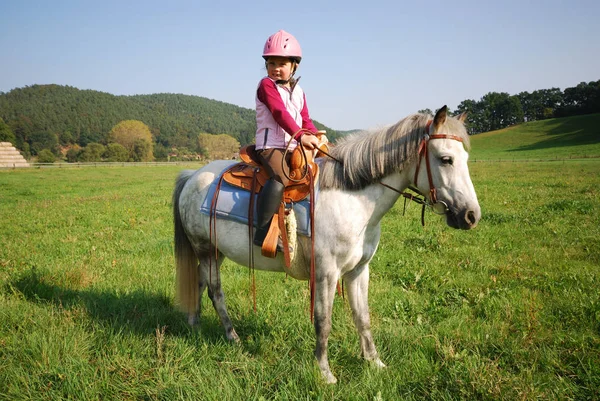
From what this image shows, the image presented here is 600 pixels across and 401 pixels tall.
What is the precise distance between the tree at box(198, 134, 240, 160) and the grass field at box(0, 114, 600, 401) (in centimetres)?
10482

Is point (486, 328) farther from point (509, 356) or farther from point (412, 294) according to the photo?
point (412, 294)

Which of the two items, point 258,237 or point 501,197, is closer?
point 258,237

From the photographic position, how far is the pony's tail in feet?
14.5

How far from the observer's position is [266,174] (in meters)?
3.55

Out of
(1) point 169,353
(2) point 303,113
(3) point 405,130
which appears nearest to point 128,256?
(1) point 169,353

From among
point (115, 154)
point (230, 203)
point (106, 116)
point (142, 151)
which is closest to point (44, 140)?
point (142, 151)

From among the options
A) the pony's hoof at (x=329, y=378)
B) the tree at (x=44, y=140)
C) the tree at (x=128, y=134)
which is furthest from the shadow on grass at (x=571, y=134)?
the tree at (x=44, y=140)

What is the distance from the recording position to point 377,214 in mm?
3229

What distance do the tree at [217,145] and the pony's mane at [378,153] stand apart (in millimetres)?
107427

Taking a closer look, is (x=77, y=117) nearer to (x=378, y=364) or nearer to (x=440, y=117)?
(x=378, y=364)

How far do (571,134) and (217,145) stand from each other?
3750 inches

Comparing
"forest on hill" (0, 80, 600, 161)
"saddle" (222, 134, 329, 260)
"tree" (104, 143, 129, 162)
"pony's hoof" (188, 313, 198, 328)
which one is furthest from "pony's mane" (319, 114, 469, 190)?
"tree" (104, 143, 129, 162)

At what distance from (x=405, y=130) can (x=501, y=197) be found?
11.8 metres

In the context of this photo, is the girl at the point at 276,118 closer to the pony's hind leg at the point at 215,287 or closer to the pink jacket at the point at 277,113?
the pink jacket at the point at 277,113
